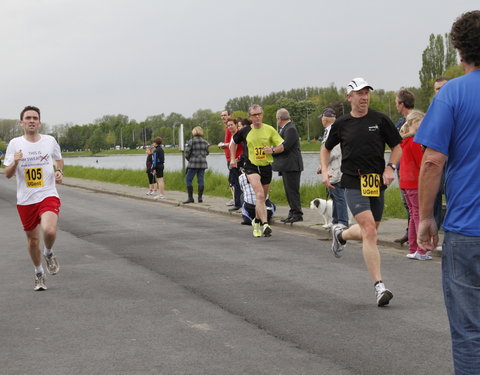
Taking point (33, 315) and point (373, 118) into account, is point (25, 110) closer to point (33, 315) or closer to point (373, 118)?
point (33, 315)

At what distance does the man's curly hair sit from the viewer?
3119 millimetres

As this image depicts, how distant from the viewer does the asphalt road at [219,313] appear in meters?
4.77

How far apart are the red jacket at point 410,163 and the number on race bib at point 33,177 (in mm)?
4565

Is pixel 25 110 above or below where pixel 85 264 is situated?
above

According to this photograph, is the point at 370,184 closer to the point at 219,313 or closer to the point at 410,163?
the point at 219,313

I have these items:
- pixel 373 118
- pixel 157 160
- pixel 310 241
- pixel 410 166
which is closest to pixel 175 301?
pixel 373 118

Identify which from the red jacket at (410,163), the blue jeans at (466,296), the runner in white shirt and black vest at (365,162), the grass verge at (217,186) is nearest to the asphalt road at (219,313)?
the runner in white shirt and black vest at (365,162)

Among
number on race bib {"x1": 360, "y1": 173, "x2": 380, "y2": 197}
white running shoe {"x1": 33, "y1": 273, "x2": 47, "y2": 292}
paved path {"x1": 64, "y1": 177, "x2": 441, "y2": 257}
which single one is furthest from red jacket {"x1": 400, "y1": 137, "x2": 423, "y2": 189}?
white running shoe {"x1": 33, "y1": 273, "x2": 47, "y2": 292}

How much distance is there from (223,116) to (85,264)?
8008 millimetres

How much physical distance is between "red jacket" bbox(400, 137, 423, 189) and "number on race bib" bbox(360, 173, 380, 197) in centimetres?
271

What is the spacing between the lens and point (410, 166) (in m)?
9.31

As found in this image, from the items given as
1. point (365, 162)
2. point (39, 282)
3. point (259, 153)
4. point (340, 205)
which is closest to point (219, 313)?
point (365, 162)

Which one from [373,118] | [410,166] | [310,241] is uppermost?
[373,118]

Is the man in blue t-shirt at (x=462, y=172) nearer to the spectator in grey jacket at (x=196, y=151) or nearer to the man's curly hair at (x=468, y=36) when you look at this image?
the man's curly hair at (x=468, y=36)
